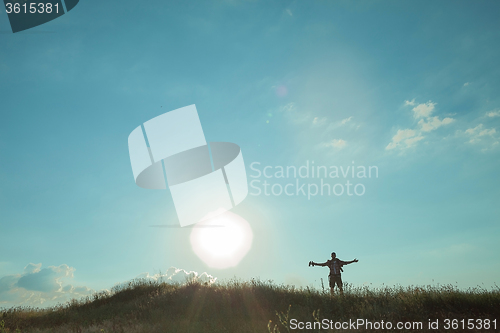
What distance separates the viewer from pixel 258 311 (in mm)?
12398

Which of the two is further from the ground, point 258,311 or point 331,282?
point 331,282

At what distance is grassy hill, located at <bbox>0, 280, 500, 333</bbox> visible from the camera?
991cm

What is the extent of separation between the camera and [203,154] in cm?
1495

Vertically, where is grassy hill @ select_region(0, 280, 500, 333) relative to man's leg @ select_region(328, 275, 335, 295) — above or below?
below

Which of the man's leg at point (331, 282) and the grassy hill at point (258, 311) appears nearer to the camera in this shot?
the grassy hill at point (258, 311)

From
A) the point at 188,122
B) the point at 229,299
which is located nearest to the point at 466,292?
the point at 229,299

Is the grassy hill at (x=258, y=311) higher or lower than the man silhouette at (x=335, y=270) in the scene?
lower

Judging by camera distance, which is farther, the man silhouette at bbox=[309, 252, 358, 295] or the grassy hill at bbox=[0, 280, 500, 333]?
the man silhouette at bbox=[309, 252, 358, 295]

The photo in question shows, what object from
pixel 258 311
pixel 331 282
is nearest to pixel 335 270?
pixel 331 282

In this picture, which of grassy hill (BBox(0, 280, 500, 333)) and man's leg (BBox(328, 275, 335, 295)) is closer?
grassy hill (BBox(0, 280, 500, 333))

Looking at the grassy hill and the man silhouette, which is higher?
the man silhouette

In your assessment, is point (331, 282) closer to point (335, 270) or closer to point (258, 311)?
point (335, 270)

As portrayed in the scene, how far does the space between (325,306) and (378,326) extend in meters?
2.69

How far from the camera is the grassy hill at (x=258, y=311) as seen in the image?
991 cm
